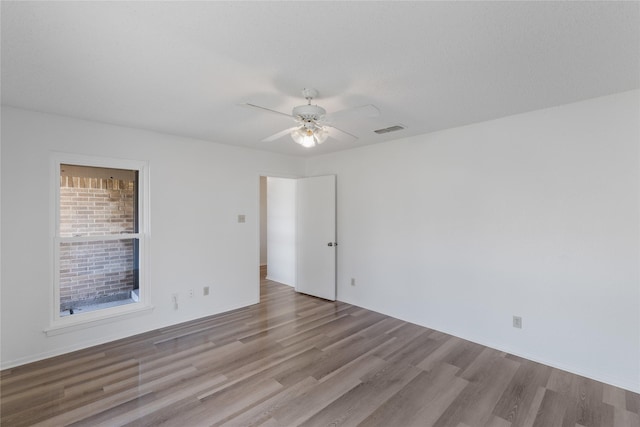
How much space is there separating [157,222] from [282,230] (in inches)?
110

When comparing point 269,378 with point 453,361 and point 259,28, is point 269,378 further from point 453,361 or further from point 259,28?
point 259,28

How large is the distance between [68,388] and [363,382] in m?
2.52

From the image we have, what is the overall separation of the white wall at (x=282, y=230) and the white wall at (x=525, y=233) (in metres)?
2.08

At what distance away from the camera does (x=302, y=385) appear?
2574 mm

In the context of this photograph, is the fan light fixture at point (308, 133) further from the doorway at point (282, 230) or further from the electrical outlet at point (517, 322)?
the doorway at point (282, 230)

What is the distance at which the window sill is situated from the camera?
3094mm

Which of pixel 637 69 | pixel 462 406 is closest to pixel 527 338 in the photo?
pixel 462 406

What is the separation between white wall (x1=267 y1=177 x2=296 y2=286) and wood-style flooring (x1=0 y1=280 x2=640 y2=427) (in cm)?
247

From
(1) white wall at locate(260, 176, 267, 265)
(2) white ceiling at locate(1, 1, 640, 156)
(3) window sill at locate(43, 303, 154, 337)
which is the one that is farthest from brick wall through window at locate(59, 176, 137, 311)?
(1) white wall at locate(260, 176, 267, 265)

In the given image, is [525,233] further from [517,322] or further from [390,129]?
[390,129]

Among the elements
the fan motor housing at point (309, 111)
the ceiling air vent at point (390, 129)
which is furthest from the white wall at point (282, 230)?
the fan motor housing at point (309, 111)

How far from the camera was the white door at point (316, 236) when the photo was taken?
194 inches

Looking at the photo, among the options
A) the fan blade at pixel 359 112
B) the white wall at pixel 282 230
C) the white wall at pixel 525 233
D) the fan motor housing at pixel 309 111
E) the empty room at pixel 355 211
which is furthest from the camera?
the white wall at pixel 282 230

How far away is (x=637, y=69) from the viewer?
2123 millimetres
